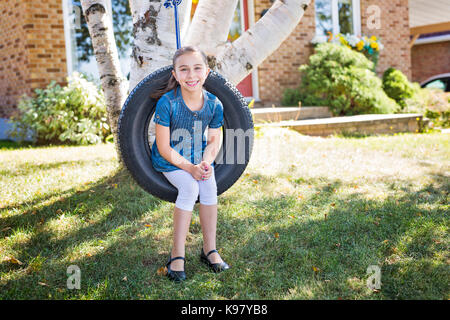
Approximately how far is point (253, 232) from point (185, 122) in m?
1.06

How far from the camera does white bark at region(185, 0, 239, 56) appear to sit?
135 inches

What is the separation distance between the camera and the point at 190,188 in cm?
236

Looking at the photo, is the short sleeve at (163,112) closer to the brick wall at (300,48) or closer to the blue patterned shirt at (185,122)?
the blue patterned shirt at (185,122)

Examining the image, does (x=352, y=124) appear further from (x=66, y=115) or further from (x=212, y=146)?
(x=212, y=146)

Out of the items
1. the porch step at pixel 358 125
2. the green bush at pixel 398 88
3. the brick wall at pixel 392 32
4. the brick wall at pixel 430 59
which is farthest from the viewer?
the brick wall at pixel 430 59

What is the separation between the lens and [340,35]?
9938 millimetres

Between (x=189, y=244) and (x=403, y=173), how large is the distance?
283 centimetres

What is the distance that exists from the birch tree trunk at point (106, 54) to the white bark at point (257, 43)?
40.2 inches

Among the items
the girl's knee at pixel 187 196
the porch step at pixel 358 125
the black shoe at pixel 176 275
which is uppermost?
the porch step at pixel 358 125

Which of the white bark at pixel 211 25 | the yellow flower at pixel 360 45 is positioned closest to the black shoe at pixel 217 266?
the white bark at pixel 211 25

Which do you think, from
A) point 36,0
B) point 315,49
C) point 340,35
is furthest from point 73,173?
point 340,35

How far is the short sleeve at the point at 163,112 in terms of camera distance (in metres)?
2.33

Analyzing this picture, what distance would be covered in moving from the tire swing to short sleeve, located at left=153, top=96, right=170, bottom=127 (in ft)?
0.38

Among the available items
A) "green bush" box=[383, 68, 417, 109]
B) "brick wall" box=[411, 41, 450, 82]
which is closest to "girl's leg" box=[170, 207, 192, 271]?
"green bush" box=[383, 68, 417, 109]
